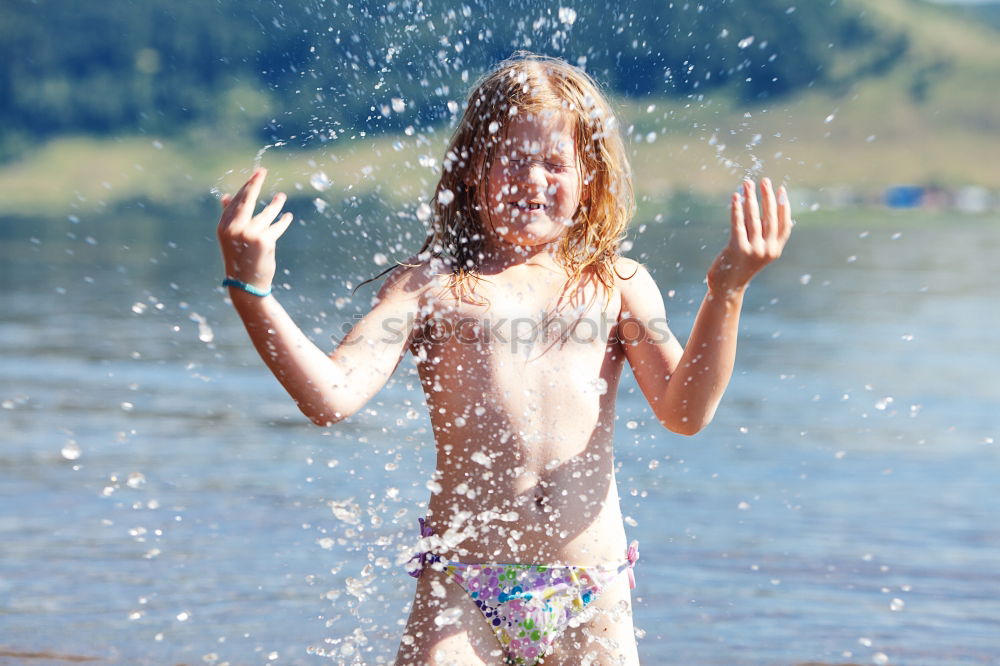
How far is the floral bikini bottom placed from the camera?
333cm

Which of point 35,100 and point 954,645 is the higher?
point 35,100

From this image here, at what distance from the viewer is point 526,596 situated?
11.0 feet

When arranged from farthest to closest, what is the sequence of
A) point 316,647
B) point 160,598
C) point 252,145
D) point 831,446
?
point 252,145
point 831,446
point 160,598
point 316,647

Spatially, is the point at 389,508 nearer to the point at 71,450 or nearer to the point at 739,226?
the point at 71,450

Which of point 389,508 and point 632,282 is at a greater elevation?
point 389,508

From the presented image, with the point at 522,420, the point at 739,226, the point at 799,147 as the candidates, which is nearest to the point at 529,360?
the point at 522,420

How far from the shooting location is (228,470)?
8.28 m

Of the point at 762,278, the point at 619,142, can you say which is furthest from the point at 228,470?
the point at 762,278

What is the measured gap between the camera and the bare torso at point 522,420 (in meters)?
3.40

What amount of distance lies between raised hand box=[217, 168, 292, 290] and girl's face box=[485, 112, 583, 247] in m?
0.78

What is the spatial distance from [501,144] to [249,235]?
3.01 feet

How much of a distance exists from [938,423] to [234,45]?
12977 cm

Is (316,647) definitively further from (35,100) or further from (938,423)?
(35,100)

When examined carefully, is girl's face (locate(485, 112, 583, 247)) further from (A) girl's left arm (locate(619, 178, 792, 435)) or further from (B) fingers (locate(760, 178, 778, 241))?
(B) fingers (locate(760, 178, 778, 241))
